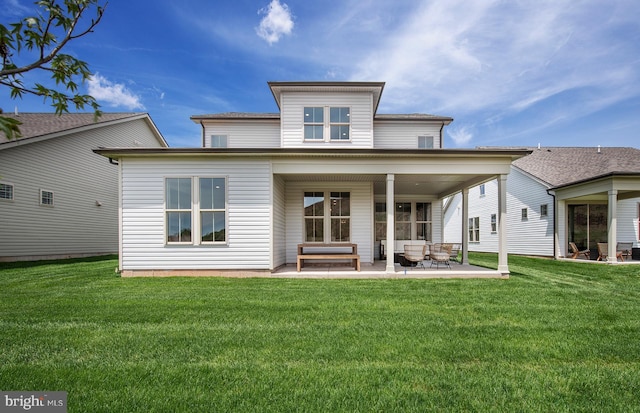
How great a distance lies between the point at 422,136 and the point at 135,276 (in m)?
12.6

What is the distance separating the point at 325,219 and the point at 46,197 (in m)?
12.5

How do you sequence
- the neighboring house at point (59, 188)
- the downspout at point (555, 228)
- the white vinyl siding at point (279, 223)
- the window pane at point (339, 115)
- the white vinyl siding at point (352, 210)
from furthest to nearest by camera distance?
1. the downspout at point (555, 228)
2. the neighboring house at point (59, 188)
3. the window pane at point (339, 115)
4. the white vinyl siding at point (352, 210)
5. the white vinyl siding at point (279, 223)

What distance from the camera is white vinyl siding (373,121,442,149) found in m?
14.7

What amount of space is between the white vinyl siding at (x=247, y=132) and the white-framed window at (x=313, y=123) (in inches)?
118

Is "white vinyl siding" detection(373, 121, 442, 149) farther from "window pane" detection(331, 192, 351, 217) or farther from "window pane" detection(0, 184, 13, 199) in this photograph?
"window pane" detection(0, 184, 13, 199)

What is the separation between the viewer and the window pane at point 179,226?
939cm

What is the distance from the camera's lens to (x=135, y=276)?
9297 millimetres

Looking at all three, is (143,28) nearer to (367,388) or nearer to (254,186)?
(254,186)

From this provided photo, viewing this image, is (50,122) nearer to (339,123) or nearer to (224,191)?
(224,191)

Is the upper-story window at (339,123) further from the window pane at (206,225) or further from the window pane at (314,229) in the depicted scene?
the window pane at (206,225)

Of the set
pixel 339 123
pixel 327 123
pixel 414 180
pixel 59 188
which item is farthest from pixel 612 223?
pixel 59 188

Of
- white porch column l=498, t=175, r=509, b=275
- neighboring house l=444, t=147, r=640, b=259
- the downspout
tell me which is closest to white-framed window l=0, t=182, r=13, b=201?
white porch column l=498, t=175, r=509, b=275

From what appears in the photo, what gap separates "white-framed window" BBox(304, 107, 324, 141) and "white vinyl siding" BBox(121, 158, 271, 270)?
143 inches

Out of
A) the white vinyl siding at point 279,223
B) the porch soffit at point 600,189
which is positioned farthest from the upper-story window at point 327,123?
the porch soffit at point 600,189
